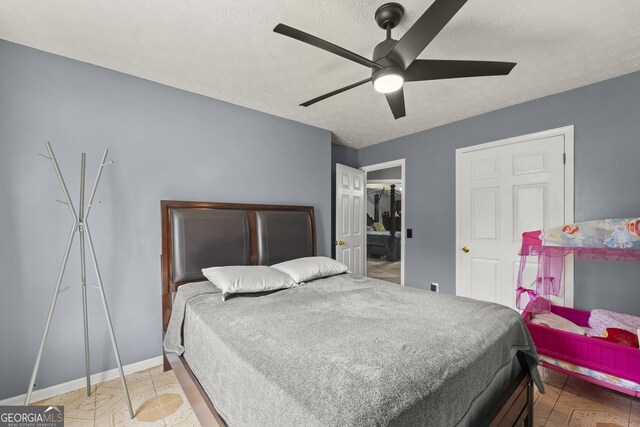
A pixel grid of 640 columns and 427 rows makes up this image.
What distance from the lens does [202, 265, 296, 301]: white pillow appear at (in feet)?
6.52

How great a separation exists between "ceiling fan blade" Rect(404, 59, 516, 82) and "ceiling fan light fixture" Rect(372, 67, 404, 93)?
0.47 feet

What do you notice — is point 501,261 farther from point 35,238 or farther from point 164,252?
point 35,238

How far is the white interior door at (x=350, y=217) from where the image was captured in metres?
3.95

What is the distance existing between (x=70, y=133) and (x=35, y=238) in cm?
81

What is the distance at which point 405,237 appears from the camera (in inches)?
154

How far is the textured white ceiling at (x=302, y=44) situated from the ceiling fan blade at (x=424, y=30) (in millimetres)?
384

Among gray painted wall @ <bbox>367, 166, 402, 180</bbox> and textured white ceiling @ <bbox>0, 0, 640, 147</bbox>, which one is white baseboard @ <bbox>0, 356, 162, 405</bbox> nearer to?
textured white ceiling @ <bbox>0, 0, 640, 147</bbox>

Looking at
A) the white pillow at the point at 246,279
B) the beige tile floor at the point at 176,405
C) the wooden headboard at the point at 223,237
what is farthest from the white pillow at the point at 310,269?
the beige tile floor at the point at 176,405

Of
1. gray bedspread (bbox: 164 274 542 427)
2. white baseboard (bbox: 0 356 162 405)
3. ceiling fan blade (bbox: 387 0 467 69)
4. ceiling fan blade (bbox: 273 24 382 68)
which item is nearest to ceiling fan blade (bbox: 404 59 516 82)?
ceiling fan blade (bbox: 387 0 467 69)

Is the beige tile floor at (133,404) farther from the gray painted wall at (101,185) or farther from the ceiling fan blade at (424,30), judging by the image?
the ceiling fan blade at (424,30)

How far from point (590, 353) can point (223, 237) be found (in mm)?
2941

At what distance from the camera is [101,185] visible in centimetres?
221

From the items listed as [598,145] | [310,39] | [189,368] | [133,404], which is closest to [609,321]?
[598,145]

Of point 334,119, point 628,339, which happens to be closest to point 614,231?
point 628,339
